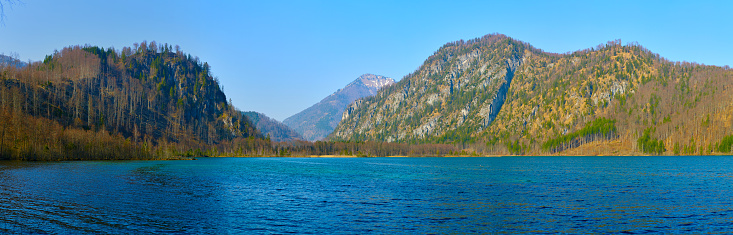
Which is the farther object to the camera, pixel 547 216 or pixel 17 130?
pixel 17 130

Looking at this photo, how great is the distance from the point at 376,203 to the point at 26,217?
112ft

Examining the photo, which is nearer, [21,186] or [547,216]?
[547,216]

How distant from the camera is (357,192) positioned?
2579 inches

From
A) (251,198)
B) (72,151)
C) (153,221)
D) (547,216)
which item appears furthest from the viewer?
(72,151)

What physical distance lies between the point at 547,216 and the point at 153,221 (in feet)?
119

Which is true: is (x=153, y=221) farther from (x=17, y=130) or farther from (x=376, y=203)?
(x=17, y=130)

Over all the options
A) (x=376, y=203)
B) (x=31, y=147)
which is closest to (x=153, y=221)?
(x=376, y=203)

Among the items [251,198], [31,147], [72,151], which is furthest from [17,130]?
[251,198]

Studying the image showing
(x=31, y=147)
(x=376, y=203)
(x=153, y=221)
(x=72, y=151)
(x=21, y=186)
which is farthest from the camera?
(x=72, y=151)

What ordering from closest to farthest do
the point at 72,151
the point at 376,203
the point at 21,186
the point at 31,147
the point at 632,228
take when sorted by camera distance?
the point at 632,228
the point at 376,203
the point at 21,186
the point at 31,147
the point at 72,151

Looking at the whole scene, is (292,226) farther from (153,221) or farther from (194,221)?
(153,221)

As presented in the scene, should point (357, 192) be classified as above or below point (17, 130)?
below

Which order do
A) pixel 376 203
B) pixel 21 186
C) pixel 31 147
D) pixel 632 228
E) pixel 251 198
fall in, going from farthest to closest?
pixel 31 147 < pixel 21 186 < pixel 251 198 < pixel 376 203 < pixel 632 228

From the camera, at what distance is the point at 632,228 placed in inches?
1465
